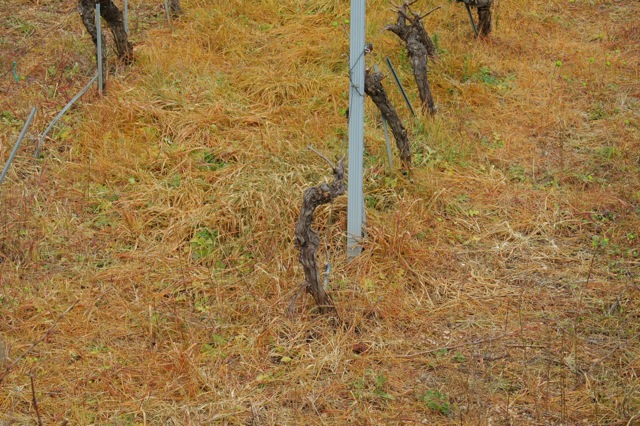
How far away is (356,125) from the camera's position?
4.31 metres

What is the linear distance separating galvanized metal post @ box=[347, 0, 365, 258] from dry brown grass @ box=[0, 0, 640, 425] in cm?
16

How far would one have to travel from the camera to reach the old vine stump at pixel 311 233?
3912 millimetres

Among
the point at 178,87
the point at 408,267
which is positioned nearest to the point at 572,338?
the point at 408,267

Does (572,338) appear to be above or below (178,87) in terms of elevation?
below

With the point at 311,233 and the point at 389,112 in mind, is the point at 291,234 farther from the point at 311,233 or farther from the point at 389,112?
the point at 389,112

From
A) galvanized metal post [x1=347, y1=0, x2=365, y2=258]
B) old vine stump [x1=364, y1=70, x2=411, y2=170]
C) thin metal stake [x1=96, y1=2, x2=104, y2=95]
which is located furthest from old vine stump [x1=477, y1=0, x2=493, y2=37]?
thin metal stake [x1=96, y1=2, x2=104, y2=95]

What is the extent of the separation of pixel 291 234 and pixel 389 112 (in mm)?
1063

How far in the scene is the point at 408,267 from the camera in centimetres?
444

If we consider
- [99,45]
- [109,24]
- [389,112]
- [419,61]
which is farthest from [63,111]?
[419,61]

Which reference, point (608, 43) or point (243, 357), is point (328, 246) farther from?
point (608, 43)

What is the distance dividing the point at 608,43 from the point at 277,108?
315cm

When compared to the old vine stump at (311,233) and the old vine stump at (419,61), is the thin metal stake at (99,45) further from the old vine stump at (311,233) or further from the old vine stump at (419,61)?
the old vine stump at (311,233)

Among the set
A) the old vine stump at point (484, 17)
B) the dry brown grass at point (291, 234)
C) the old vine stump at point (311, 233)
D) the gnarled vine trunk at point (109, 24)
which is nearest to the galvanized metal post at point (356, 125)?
the dry brown grass at point (291, 234)

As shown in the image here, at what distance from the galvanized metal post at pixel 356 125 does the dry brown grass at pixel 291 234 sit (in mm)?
163
